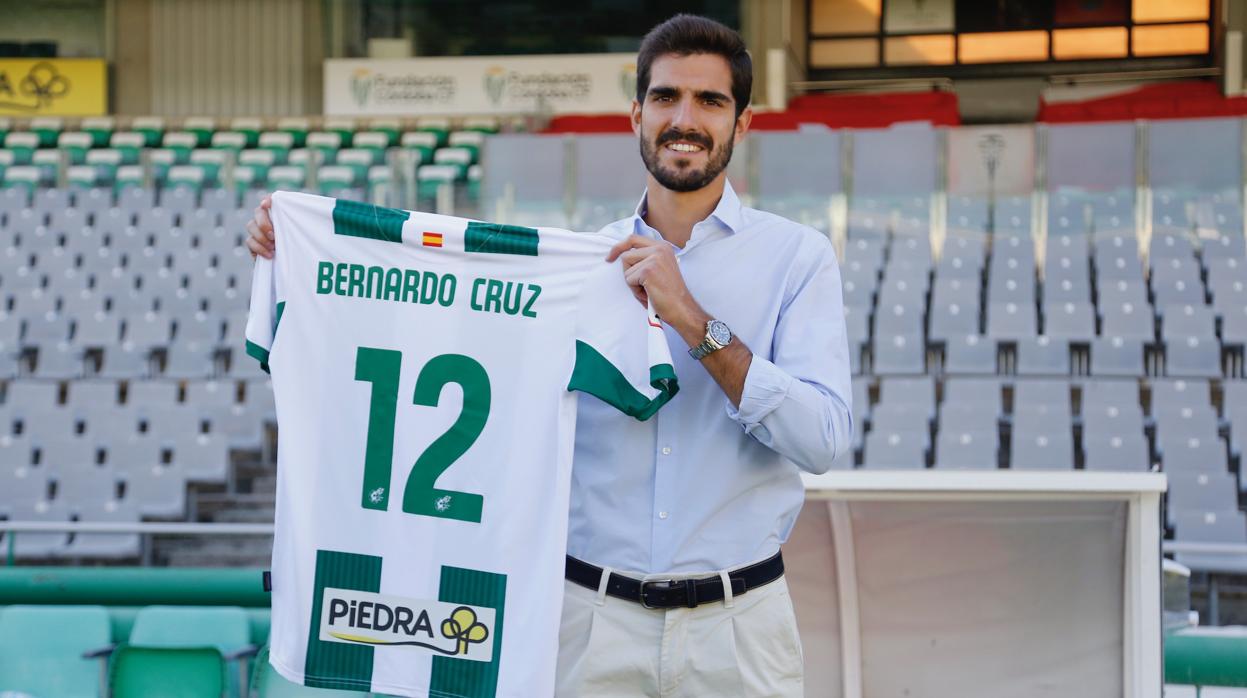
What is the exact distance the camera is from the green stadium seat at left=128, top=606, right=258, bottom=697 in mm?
5562

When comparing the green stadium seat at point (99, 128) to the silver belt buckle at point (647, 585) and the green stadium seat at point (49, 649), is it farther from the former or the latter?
the silver belt buckle at point (647, 585)

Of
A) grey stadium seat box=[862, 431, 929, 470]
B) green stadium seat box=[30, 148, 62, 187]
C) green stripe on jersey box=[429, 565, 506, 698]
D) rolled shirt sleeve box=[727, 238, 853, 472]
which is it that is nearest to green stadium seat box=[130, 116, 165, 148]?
green stadium seat box=[30, 148, 62, 187]

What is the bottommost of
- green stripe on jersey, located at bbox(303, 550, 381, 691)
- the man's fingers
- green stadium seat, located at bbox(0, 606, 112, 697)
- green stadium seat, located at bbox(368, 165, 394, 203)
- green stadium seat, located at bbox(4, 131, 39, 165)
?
green stadium seat, located at bbox(0, 606, 112, 697)

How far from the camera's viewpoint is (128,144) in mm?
17719

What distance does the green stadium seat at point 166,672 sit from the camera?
195 inches

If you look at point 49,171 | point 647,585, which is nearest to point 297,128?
point 49,171

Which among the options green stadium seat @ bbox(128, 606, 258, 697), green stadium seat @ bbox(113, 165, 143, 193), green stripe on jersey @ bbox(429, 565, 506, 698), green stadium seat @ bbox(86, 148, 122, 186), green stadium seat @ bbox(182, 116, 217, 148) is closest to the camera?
green stripe on jersey @ bbox(429, 565, 506, 698)

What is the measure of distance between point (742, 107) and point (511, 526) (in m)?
0.81

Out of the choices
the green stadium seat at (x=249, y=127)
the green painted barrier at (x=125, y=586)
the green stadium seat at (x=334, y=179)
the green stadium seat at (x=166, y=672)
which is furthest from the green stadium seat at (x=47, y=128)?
the green stadium seat at (x=166, y=672)

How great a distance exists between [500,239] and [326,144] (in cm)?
1624

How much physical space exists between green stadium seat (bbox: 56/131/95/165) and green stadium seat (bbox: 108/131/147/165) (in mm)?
297

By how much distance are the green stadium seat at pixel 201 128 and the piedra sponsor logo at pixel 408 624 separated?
1756cm

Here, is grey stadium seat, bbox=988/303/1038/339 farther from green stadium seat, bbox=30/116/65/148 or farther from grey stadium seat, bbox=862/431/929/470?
green stadium seat, bbox=30/116/65/148

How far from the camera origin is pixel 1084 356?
9961 mm
